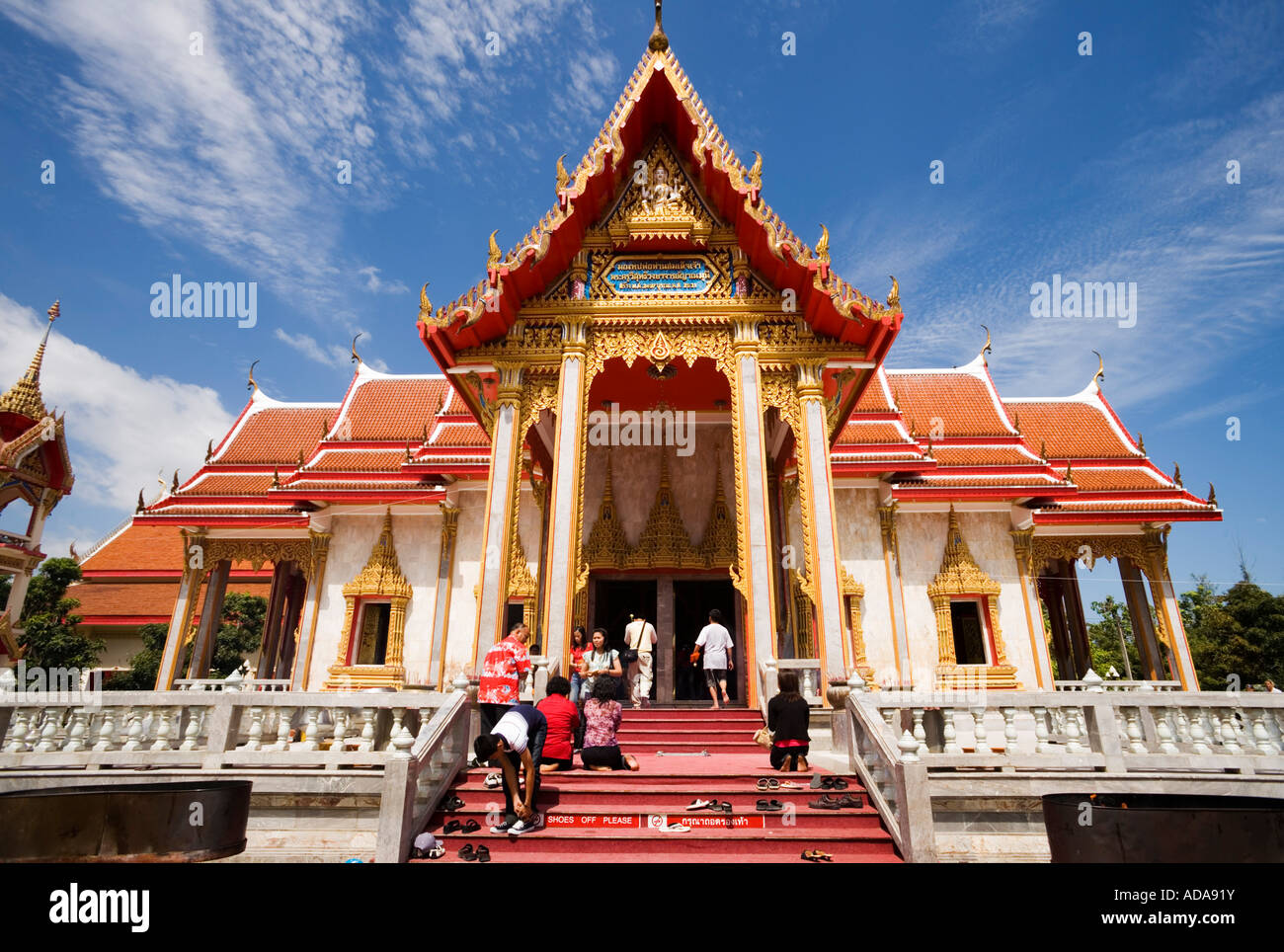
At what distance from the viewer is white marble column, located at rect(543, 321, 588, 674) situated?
7961 mm

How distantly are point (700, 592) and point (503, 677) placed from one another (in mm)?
6218

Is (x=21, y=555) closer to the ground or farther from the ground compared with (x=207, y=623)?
farther from the ground

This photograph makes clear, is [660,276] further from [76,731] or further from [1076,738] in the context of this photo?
[76,731]

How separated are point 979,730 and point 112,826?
548 centimetres

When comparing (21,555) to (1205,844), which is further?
(21,555)

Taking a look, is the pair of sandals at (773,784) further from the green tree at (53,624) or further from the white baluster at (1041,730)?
the green tree at (53,624)

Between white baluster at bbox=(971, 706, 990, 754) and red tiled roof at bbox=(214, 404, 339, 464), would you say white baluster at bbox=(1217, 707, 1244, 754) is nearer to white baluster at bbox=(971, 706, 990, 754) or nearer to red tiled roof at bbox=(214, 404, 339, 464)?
white baluster at bbox=(971, 706, 990, 754)

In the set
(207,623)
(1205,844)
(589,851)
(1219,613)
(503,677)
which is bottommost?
(589,851)

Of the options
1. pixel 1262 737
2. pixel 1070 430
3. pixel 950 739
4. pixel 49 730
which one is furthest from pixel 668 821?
pixel 1070 430

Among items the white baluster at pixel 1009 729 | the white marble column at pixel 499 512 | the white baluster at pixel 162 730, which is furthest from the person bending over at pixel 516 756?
the white baluster at pixel 1009 729

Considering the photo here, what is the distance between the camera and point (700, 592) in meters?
11.6
